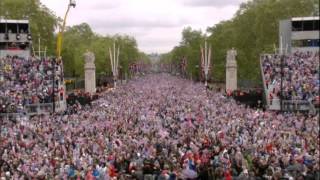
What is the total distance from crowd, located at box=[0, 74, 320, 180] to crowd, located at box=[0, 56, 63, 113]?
977 centimetres

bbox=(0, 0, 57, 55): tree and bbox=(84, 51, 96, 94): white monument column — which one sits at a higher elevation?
bbox=(0, 0, 57, 55): tree

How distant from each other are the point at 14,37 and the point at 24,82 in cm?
1764

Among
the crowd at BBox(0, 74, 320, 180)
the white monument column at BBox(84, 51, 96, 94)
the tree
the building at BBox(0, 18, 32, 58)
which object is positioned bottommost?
the crowd at BBox(0, 74, 320, 180)

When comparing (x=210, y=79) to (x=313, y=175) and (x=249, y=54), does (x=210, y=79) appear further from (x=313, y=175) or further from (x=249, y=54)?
(x=313, y=175)

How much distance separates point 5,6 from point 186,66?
56355 mm

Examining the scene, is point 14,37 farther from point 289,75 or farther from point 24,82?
point 289,75

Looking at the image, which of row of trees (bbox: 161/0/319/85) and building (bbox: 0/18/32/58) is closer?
building (bbox: 0/18/32/58)

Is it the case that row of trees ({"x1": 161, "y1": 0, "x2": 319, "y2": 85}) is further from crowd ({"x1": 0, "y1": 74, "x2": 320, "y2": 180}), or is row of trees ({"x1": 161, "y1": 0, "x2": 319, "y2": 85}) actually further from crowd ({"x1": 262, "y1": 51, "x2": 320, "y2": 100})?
crowd ({"x1": 0, "y1": 74, "x2": 320, "y2": 180})

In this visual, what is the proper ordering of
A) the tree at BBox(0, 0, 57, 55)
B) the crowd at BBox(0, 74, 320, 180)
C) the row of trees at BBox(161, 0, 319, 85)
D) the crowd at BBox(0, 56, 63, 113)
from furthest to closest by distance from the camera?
the tree at BBox(0, 0, 57, 55), the row of trees at BBox(161, 0, 319, 85), the crowd at BBox(0, 56, 63, 113), the crowd at BBox(0, 74, 320, 180)

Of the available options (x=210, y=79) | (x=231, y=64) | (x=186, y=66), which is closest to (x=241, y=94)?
(x=231, y=64)

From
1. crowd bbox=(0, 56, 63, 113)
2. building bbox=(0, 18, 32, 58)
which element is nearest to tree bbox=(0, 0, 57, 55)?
building bbox=(0, 18, 32, 58)

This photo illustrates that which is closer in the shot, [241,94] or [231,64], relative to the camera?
[241,94]

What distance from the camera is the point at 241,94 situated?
194 feet

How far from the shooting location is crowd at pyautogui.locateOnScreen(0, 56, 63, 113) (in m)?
46.5
